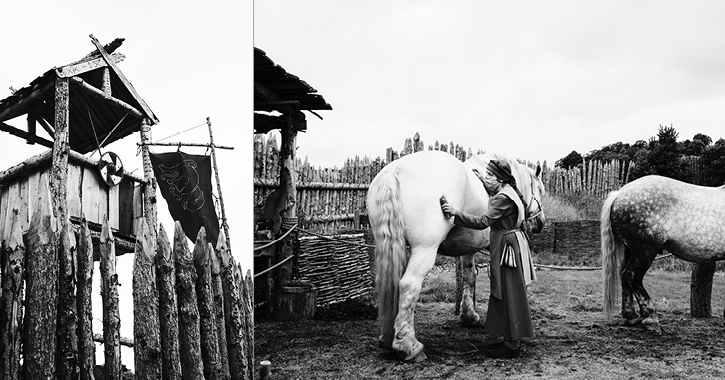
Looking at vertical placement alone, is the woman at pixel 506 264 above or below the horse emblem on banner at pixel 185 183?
below

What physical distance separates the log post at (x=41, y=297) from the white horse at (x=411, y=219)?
1.33 metres

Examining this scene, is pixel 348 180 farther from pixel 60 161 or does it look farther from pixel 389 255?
pixel 60 161

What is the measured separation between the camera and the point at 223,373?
240 centimetres

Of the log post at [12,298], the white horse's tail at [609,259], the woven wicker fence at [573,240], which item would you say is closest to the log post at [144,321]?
the log post at [12,298]

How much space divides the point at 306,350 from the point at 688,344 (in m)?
1.78

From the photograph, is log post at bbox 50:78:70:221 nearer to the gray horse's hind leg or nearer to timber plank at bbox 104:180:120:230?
timber plank at bbox 104:180:120:230

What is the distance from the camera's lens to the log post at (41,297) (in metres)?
1.90

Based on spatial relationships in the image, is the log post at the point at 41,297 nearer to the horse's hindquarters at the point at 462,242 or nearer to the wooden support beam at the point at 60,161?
the wooden support beam at the point at 60,161

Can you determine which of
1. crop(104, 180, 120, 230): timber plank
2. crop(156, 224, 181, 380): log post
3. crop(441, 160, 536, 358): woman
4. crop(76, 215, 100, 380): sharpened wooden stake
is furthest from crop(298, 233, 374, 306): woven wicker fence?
crop(76, 215, 100, 380): sharpened wooden stake

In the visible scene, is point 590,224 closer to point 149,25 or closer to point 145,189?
point 145,189

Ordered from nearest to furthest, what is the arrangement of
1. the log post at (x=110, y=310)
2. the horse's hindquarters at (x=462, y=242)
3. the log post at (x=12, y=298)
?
the log post at (x=12, y=298) < the log post at (x=110, y=310) < the horse's hindquarters at (x=462, y=242)

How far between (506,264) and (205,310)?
137 cm

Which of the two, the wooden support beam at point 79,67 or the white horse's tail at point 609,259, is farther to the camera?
the white horse's tail at point 609,259

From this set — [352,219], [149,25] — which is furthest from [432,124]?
[149,25]
